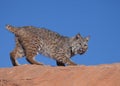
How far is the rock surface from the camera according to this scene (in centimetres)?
877

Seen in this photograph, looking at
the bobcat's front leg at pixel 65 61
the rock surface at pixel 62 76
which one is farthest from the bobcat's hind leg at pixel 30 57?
the rock surface at pixel 62 76

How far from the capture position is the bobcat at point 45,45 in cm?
1332

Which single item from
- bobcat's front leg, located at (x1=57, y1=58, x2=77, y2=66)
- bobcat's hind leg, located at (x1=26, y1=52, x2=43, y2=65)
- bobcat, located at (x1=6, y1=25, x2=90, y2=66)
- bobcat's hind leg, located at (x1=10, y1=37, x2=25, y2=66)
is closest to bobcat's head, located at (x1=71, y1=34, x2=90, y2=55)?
bobcat, located at (x1=6, y1=25, x2=90, y2=66)

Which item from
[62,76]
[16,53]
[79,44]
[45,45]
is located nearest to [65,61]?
[45,45]

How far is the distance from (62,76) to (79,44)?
5289mm

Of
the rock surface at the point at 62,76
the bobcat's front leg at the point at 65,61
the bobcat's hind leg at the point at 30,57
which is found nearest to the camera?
the rock surface at the point at 62,76

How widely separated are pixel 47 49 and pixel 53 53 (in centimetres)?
32

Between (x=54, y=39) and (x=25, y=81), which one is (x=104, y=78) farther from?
(x=54, y=39)

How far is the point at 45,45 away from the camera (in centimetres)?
1380

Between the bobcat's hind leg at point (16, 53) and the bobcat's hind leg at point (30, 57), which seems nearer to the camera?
the bobcat's hind leg at point (30, 57)

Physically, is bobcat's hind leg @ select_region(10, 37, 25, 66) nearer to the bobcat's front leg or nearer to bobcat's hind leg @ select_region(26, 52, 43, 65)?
bobcat's hind leg @ select_region(26, 52, 43, 65)

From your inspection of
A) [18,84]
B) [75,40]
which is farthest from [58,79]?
[75,40]

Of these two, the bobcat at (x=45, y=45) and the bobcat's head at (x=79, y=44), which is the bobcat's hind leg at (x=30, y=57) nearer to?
the bobcat at (x=45, y=45)

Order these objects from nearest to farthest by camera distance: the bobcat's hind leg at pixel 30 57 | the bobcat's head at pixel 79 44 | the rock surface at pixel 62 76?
1. the rock surface at pixel 62 76
2. the bobcat's hind leg at pixel 30 57
3. the bobcat's head at pixel 79 44
